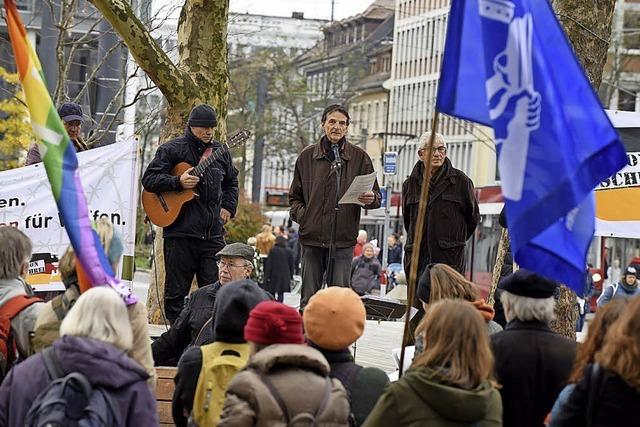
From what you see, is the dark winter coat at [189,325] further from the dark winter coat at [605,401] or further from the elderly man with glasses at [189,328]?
the dark winter coat at [605,401]

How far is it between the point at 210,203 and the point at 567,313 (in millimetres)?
3928

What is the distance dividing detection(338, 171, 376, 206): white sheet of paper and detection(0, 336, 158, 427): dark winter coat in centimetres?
573

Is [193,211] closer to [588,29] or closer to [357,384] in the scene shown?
[588,29]

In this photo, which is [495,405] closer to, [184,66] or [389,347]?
[389,347]

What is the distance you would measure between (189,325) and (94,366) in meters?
3.24

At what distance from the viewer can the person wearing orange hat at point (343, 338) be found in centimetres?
725

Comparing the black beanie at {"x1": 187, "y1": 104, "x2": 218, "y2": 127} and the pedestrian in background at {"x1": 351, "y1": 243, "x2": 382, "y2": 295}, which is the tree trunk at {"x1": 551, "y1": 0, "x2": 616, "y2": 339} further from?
the pedestrian in background at {"x1": 351, "y1": 243, "x2": 382, "y2": 295}

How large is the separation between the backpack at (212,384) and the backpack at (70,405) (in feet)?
2.79

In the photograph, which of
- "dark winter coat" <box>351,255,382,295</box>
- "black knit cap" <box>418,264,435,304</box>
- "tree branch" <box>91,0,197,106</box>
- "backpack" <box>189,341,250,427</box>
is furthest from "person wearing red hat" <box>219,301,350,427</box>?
"dark winter coat" <box>351,255,382,295</box>

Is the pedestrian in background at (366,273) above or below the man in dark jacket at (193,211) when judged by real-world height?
below

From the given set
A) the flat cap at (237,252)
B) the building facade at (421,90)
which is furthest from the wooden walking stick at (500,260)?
the building facade at (421,90)

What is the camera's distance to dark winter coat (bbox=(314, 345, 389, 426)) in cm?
730

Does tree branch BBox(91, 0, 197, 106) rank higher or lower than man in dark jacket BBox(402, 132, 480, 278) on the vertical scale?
higher

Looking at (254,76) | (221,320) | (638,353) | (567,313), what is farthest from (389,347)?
(254,76)
